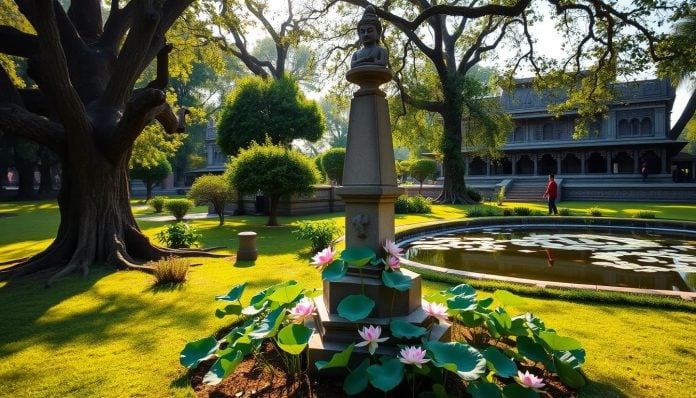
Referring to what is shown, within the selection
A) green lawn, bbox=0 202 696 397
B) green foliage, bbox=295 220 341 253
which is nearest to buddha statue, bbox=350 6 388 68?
green lawn, bbox=0 202 696 397

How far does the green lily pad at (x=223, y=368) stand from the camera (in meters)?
2.70

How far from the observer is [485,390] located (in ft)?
8.05

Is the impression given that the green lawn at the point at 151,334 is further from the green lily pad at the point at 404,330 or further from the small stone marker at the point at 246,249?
the green lily pad at the point at 404,330

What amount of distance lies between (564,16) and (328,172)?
20.2 meters

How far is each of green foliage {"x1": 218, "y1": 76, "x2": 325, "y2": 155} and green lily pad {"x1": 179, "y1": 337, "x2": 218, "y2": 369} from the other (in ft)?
63.1

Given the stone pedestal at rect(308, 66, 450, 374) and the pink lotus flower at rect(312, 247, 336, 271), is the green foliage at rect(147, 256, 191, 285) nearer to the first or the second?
the stone pedestal at rect(308, 66, 450, 374)

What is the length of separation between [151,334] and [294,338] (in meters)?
2.35

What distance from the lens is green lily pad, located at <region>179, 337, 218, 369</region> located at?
303 centimetres

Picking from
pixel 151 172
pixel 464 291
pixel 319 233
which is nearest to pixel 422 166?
pixel 151 172

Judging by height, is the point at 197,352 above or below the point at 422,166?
below

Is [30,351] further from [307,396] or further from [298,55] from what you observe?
[298,55]

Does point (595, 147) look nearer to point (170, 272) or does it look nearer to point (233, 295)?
point (170, 272)

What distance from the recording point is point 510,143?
3509 cm

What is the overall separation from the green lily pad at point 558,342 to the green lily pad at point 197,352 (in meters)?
2.70
